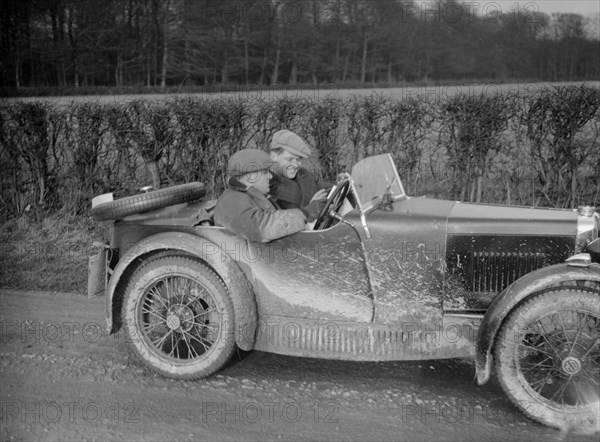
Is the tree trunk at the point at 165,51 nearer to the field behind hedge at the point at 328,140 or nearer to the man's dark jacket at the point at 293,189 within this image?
the field behind hedge at the point at 328,140

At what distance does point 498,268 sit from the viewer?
4156 millimetres

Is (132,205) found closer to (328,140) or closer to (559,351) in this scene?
(559,351)

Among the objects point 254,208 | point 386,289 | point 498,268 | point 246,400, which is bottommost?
point 246,400

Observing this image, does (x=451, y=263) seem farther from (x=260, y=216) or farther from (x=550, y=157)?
(x=550, y=157)

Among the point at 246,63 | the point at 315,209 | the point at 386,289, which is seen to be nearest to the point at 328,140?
the point at 315,209

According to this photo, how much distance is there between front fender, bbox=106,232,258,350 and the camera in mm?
4391

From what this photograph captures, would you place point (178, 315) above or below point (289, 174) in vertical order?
below

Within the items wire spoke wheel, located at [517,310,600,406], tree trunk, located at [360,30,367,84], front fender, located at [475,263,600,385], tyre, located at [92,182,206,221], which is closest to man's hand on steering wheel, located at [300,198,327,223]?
tyre, located at [92,182,206,221]

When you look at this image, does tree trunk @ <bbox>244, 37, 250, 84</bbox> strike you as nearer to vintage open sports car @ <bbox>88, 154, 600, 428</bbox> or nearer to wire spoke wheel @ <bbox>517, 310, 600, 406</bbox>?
vintage open sports car @ <bbox>88, 154, 600, 428</bbox>

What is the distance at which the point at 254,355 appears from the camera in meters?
5.04

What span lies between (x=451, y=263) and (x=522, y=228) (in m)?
0.46

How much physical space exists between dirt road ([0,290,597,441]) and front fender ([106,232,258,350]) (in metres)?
0.41

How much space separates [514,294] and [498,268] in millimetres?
309

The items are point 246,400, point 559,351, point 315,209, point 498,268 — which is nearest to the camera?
point 559,351
